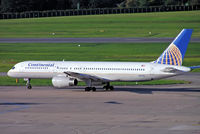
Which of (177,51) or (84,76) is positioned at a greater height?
(177,51)

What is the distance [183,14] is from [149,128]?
451 feet

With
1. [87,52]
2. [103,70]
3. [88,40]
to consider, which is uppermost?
[88,40]

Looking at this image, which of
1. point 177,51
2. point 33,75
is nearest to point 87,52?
point 33,75

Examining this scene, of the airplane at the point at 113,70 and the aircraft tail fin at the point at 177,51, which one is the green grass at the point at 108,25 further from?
the airplane at the point at 113,70

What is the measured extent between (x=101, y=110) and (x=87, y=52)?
5687 centimetres

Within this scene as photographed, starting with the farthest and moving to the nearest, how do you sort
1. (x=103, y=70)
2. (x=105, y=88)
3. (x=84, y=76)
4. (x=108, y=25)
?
(x=108, y=25) < (x=105, y=88) < (x=103, y=70) < (x=84, y=76)

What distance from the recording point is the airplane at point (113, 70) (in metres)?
53.5

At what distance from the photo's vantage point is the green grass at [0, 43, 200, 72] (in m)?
88.7

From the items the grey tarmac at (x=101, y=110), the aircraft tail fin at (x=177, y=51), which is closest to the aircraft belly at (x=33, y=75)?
the grey tarmac at (x=101, y=110)

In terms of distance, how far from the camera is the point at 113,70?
180ft

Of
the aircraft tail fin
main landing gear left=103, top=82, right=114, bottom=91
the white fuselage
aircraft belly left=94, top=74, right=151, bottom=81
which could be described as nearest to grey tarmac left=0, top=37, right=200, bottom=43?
main landing gear left=103, top=82, right=114, bottom=91

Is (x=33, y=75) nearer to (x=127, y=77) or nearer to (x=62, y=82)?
(x=62, y=82)

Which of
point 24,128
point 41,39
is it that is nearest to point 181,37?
point 24,128

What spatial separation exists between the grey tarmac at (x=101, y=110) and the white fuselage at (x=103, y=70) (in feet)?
5.83
